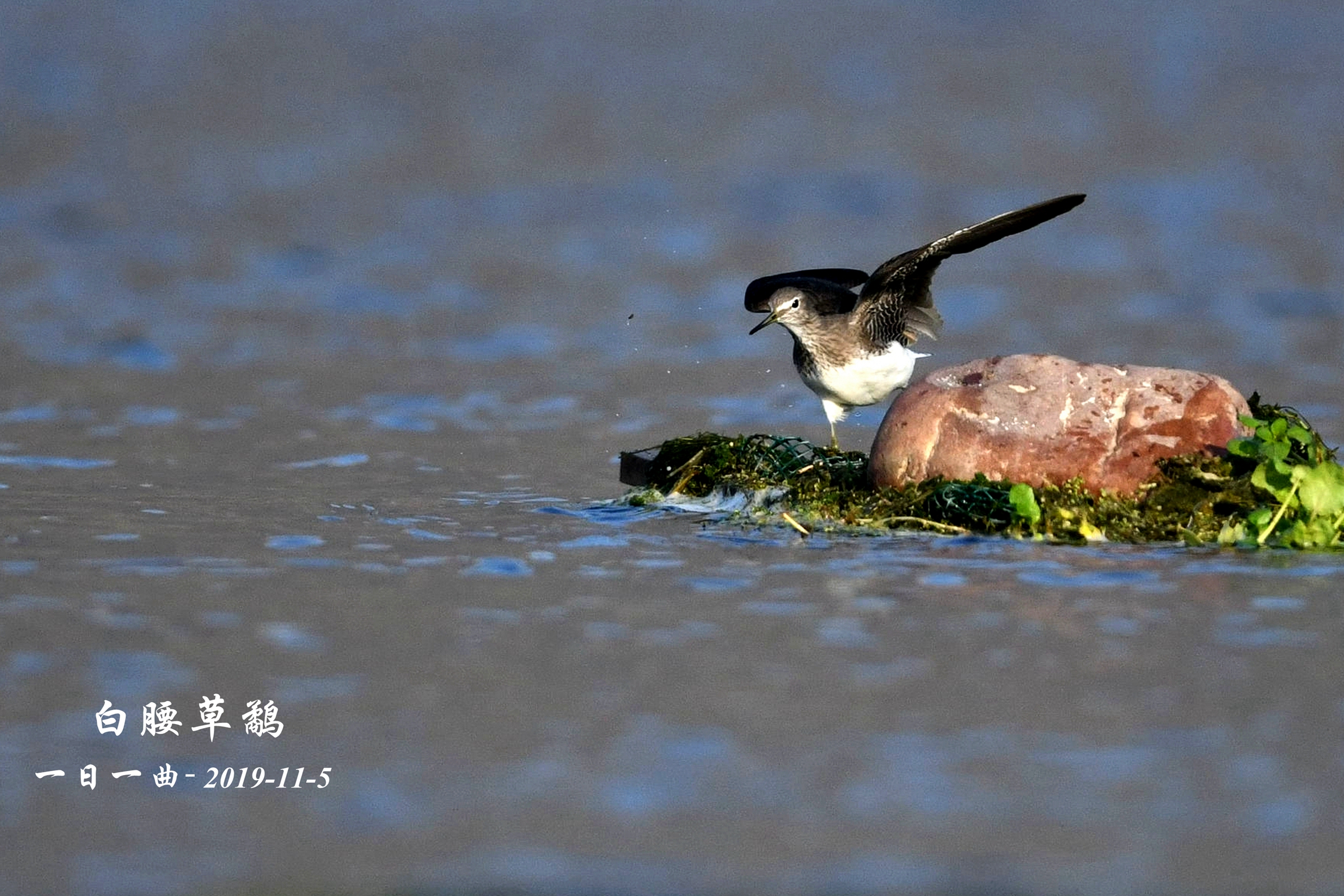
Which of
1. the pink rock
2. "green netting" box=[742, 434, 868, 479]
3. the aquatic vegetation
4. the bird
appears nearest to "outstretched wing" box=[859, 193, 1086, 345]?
the bird

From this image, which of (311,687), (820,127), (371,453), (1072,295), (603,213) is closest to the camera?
(311,687)

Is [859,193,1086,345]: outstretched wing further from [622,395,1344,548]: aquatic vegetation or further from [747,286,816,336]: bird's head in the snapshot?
[622,395,1344,548]: aquatic vegetation

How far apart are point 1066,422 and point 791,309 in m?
2.70

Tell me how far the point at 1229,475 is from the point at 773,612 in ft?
9.44

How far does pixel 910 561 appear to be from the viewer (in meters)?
11.1

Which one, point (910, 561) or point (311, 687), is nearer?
point (311, 687)

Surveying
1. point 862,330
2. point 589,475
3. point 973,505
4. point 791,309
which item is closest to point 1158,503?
point 973,505

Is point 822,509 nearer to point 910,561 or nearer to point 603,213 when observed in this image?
point 910,561

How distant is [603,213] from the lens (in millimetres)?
27297

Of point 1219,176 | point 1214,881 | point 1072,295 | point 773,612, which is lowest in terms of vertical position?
point 1214,881

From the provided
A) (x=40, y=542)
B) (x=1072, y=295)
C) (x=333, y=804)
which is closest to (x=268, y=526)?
(x=40, y=542)

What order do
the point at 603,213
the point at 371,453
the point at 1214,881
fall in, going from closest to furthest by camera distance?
the point at 1214,881 → the point at 371,453 → the point at 603,213

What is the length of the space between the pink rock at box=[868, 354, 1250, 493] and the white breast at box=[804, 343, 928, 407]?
1.32 m

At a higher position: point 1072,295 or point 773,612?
point 1072,295
